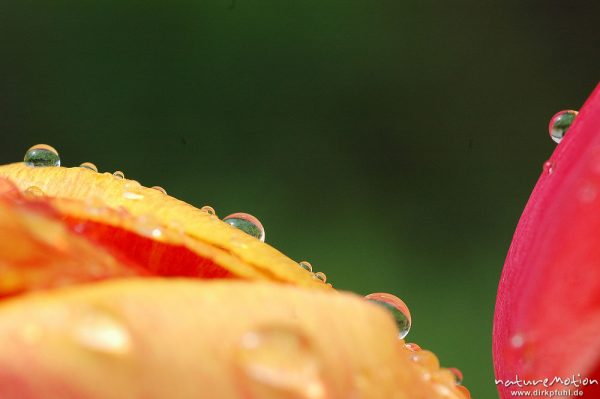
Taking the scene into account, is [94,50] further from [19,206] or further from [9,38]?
[19,206]

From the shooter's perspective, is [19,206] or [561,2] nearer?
[19,206]

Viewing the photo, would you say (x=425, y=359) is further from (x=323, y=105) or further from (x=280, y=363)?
(x=323, y=105)

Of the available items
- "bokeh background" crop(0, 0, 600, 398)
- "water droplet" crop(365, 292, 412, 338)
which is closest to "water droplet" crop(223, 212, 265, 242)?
"water droplet" crop(365, 292, 412, 338)

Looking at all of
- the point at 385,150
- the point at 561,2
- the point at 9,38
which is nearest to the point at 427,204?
the point at 385,150

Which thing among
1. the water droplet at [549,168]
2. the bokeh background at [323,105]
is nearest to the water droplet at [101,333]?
the water droplet at [549,168]

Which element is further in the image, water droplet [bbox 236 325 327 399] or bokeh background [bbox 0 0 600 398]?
bokeh background [bbox 0 0 600 398]

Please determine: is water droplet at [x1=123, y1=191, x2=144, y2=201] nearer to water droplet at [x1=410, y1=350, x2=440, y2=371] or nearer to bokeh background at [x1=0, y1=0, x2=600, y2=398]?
water droplet at [x1=410, y1=350, x2=440, y2=371]

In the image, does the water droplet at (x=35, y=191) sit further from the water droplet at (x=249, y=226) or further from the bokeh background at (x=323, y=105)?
the bokeh background at (x=323, y=105)
